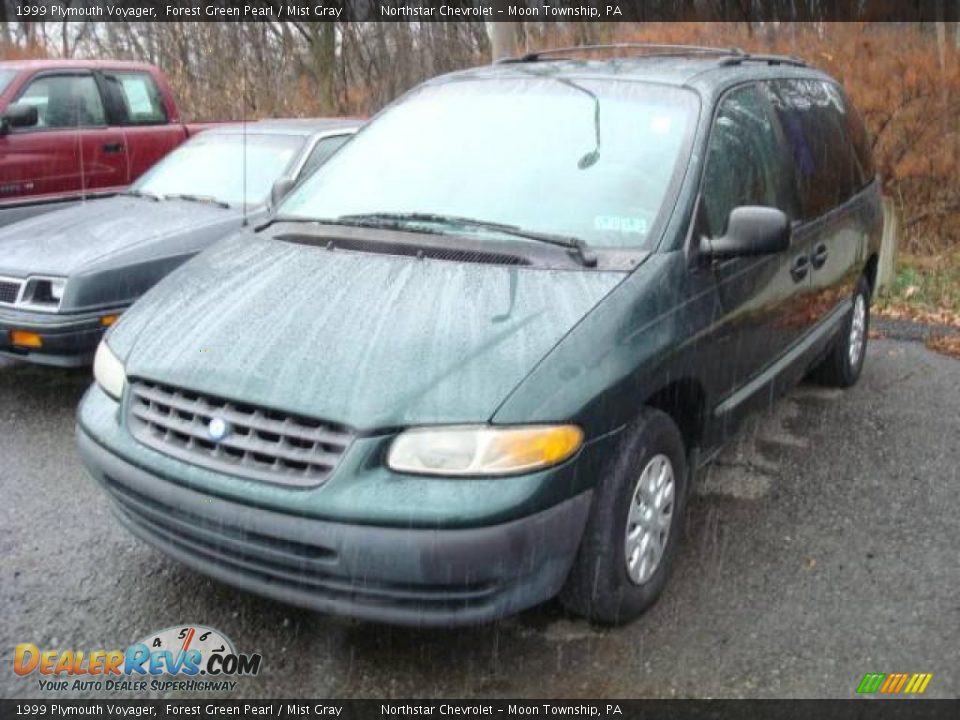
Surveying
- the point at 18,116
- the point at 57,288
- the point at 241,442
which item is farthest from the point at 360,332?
the point at 18,116

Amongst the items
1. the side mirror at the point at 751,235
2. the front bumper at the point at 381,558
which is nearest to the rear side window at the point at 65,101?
the front bumper at the point at 381,558

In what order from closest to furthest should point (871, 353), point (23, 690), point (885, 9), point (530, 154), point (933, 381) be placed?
1. point (23, 690)
2. point (530, 154)
3. point (933, 381)
4. point (871, 353)
5. point (885, 9)

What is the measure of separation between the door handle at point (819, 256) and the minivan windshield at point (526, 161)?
1164 mm

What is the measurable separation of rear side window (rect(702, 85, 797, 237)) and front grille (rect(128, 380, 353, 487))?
5.68 feet

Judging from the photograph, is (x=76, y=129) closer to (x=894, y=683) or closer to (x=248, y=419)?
(x=248, y=419)

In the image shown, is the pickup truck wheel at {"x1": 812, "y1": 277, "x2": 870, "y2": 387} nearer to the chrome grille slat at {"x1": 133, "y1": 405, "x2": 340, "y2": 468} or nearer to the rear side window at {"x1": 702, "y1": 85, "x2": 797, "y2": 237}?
the rear side window at {"x1": 702, "y1": 85, "x2": 797, "y2": 237}

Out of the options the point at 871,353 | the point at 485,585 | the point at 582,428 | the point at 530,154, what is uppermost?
the point at 530,154

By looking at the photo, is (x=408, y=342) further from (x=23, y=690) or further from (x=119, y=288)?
(x=119, y=288)

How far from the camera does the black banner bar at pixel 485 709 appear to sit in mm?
2758

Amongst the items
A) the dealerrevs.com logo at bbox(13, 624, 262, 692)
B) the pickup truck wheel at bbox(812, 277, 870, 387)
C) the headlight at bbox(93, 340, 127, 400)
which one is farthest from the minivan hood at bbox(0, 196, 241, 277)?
the pickup truck wheel at bbox(812, 277, 870, 387)

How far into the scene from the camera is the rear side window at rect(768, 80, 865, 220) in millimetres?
4465

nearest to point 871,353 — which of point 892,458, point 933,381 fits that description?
point 933,381

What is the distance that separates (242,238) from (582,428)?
1.86 metres

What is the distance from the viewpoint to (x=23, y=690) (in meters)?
2.85
